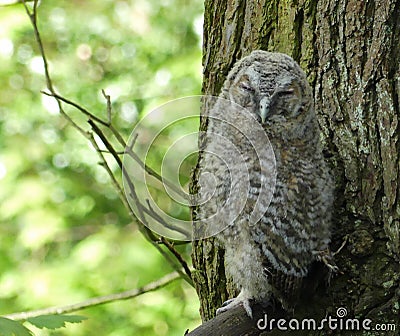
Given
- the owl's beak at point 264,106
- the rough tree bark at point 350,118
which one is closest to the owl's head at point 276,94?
the owl's beak at point 264,106

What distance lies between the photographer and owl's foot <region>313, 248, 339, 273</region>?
1.62 metres

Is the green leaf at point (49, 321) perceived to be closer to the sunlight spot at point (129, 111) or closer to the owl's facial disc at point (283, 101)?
the owl's facial disc at point (283, 101)

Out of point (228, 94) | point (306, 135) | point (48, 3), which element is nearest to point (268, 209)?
point (306, 135)

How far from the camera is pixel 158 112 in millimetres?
1625

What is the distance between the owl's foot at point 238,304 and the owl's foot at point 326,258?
0.23 meters

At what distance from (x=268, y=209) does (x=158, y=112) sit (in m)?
0.37

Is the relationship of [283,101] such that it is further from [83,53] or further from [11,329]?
[83,53]

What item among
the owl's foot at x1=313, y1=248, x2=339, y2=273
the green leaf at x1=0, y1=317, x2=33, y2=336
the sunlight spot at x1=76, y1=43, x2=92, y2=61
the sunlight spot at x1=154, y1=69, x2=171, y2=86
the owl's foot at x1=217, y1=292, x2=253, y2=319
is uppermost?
the sunlight spot at x1=76, y1=43, x2=92, y2=61

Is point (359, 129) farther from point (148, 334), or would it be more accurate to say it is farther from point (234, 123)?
point (148, 334)

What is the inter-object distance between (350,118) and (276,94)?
329 millimetres

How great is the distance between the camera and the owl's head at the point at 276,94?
5.11 feet

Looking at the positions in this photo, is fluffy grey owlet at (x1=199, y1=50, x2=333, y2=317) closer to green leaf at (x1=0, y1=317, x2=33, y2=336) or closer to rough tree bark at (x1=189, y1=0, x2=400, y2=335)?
rough tree bark at (x1=189, y1=0, x2=400, y2=335)

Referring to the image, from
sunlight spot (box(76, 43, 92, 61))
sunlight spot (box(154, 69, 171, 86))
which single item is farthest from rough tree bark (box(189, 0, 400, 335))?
sunlight spot (box(76, 43, 92, 61))

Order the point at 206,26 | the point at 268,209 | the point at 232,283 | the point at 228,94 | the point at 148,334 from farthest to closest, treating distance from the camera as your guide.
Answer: the point at 148,334
the point at 206,26
the point at 232,283
the point at 228,94
the point at 268,209
